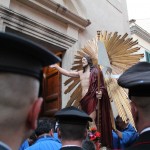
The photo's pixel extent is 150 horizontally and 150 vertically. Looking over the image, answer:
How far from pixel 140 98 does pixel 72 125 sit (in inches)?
29.8

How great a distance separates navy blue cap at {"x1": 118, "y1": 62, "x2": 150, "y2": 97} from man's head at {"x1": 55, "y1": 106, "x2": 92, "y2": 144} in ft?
1.94

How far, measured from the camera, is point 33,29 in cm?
482

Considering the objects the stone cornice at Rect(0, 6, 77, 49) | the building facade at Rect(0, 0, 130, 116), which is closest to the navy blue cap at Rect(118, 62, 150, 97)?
the building facade at Rect(0, 0, 130, 116)

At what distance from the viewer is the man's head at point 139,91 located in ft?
4.17

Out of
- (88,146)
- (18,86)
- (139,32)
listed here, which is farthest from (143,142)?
(139,32)

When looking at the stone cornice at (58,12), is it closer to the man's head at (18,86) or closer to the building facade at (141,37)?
the man's head at (18,86)

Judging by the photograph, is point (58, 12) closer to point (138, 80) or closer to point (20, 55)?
point (138, 80)

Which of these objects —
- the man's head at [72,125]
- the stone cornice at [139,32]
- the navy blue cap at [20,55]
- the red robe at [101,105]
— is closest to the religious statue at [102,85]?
the red robe at [101,105]

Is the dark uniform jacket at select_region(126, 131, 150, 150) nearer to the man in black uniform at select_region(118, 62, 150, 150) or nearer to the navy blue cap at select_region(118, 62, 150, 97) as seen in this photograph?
the man in black uniform at select_region(118, 62, 150, 150)

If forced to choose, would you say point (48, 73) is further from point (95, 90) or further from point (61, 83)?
point (95, 90)

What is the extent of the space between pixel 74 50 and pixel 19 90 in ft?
15.7

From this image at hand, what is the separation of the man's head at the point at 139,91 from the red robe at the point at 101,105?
2.19 metres

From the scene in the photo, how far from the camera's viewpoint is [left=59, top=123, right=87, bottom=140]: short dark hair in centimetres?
184

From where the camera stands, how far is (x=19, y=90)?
0.75 metres
